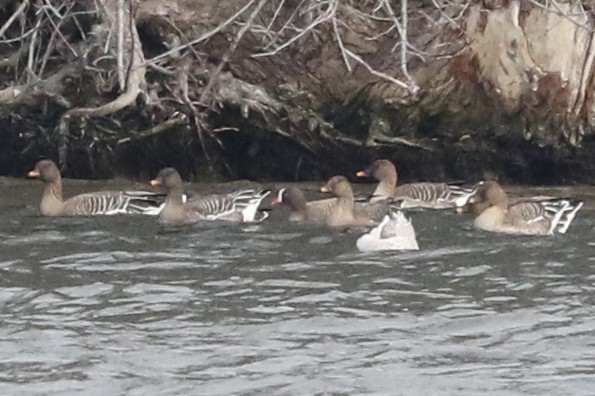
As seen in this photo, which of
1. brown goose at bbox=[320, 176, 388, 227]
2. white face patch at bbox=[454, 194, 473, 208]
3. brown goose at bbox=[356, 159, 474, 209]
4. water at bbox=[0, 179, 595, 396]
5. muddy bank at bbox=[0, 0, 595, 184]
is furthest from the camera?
muddy bank at bbox=[0, 0, 595, 184]

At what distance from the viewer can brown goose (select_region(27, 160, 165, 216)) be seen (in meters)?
15.3

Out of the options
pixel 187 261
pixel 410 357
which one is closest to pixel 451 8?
pixel 187 261

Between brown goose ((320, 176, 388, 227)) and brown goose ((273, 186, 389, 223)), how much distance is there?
0.06 meters

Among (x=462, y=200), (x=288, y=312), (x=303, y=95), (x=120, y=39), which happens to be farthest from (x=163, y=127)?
(x=288, y=312)

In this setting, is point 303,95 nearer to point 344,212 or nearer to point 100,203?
point 344,212

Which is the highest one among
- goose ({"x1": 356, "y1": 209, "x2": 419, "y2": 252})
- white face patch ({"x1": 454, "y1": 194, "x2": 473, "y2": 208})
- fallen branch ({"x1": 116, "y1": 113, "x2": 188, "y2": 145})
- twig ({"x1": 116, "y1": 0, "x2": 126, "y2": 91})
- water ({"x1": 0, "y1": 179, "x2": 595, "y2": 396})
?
twig ({"x1": 116, "y1": 0, "x2": 126, "y2": 91})

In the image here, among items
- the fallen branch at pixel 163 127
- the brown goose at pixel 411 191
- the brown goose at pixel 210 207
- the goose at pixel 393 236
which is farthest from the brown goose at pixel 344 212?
the fallen branch at pixel 163 127

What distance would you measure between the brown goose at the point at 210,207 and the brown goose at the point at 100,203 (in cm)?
29

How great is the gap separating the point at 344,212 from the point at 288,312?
431cm

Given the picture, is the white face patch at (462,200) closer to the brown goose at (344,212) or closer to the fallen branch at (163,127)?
the brown goose at (344,212)

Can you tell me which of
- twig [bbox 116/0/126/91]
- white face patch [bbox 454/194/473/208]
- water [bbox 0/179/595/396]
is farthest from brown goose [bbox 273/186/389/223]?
twig [bbox 116/0/126/91]

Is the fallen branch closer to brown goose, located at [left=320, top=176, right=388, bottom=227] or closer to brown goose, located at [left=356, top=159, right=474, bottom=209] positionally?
brown goose, located at [left=356, top=159, right=474, bottom=209]

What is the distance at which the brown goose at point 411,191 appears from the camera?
15.8 m

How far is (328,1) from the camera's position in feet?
46.9
